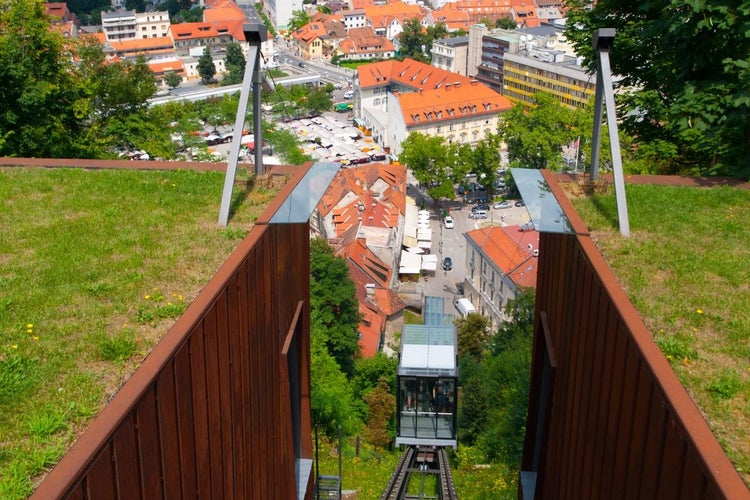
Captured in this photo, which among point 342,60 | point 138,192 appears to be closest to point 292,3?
point 342,60

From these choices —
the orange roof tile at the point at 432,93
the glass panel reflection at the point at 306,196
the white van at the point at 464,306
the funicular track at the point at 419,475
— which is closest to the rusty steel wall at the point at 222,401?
the glass panel reflection at the point at 306,196

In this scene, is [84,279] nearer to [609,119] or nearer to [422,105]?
[609,119]

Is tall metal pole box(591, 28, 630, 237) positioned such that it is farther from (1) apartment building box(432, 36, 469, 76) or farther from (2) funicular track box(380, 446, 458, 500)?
(1) apartment building box(432, 36, 469, 76)

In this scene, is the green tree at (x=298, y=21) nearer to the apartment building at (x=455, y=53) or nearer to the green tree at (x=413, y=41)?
the green tree at (x=413, y=41)

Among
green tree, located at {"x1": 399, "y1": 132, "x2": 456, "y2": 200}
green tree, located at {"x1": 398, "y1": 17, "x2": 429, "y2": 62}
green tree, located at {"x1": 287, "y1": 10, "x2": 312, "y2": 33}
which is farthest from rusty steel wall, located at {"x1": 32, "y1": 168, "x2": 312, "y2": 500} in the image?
green tree, located at {"x1": 287, "y1": 10, "x2": 312, "y2": 33}

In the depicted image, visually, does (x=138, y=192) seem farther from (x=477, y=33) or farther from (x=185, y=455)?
(x=477, y=33)

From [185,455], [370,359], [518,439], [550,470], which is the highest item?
[185,455]

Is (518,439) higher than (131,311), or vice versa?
(131,311)
